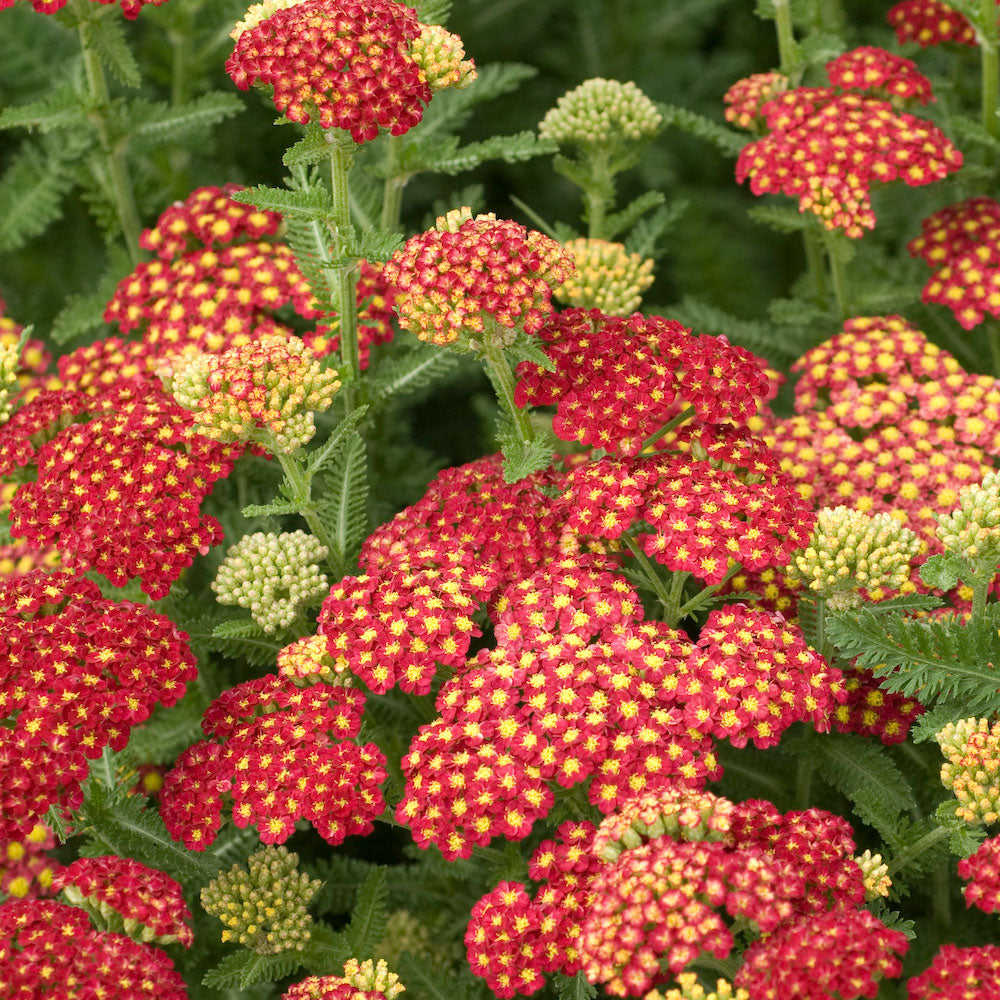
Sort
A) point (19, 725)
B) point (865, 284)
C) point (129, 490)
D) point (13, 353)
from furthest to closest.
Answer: point (865, 284)
point (13, 353)
point (129, 490)
point (19, 725)

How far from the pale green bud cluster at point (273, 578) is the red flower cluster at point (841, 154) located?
5.20 feet

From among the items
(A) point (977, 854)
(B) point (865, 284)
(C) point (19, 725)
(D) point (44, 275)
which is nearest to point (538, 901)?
(A) point (977, 854)

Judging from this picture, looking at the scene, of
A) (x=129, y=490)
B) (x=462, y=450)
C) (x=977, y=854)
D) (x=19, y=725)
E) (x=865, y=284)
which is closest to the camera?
(x=977, y=854)

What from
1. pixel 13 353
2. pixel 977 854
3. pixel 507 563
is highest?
pixel 13 353

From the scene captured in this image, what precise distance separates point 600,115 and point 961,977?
96.5 inches

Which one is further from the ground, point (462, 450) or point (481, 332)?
point (481, 332)

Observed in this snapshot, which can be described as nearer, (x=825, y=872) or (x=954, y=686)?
(x=825, y=872)

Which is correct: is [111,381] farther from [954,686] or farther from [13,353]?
[954,686]

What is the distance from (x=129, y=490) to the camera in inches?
115

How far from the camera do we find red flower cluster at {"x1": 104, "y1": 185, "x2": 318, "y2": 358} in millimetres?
3477

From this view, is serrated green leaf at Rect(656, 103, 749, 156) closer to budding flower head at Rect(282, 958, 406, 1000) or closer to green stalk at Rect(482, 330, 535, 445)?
green stalk at Rect(482, 330, 535, 445)

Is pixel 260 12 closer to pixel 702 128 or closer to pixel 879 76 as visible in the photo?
pixel 702 128

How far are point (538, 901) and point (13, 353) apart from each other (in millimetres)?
1980

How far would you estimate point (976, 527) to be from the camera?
8.28 feet
